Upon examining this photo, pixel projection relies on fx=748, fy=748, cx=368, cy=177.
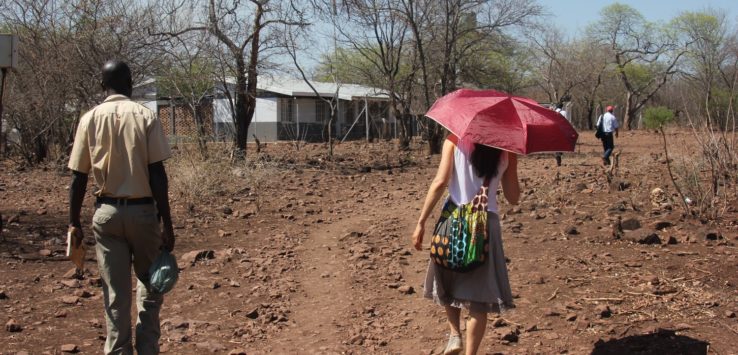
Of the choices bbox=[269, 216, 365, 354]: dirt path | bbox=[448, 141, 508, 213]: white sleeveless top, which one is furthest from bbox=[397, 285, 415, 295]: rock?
bbox=[448, 141, 508, 213]: white sleeveless top

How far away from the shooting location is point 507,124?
4023mm

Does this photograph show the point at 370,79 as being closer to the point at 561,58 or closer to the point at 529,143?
the point at 529,143

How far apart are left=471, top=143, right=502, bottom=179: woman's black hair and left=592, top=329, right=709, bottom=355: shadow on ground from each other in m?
1.37

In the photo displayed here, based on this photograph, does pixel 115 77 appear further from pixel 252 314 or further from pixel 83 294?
pixel 83 294

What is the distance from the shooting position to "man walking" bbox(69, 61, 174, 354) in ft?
12.8

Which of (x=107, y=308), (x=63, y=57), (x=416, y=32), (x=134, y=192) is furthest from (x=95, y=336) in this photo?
(x=416, y=32)

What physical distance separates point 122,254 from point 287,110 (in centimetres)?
2967

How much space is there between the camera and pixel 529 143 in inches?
156

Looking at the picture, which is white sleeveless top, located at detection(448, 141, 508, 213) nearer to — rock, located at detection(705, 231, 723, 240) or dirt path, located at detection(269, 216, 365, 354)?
dirt path, located at detection(269, 216, 365, 354)

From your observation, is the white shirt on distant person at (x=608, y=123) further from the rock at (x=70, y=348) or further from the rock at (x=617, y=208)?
the rock at (x=70, y=348)

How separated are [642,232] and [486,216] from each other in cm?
359

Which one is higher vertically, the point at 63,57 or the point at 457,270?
the point at 63,57

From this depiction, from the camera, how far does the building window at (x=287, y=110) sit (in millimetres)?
32969

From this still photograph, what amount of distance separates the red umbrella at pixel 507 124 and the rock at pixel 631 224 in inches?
141
